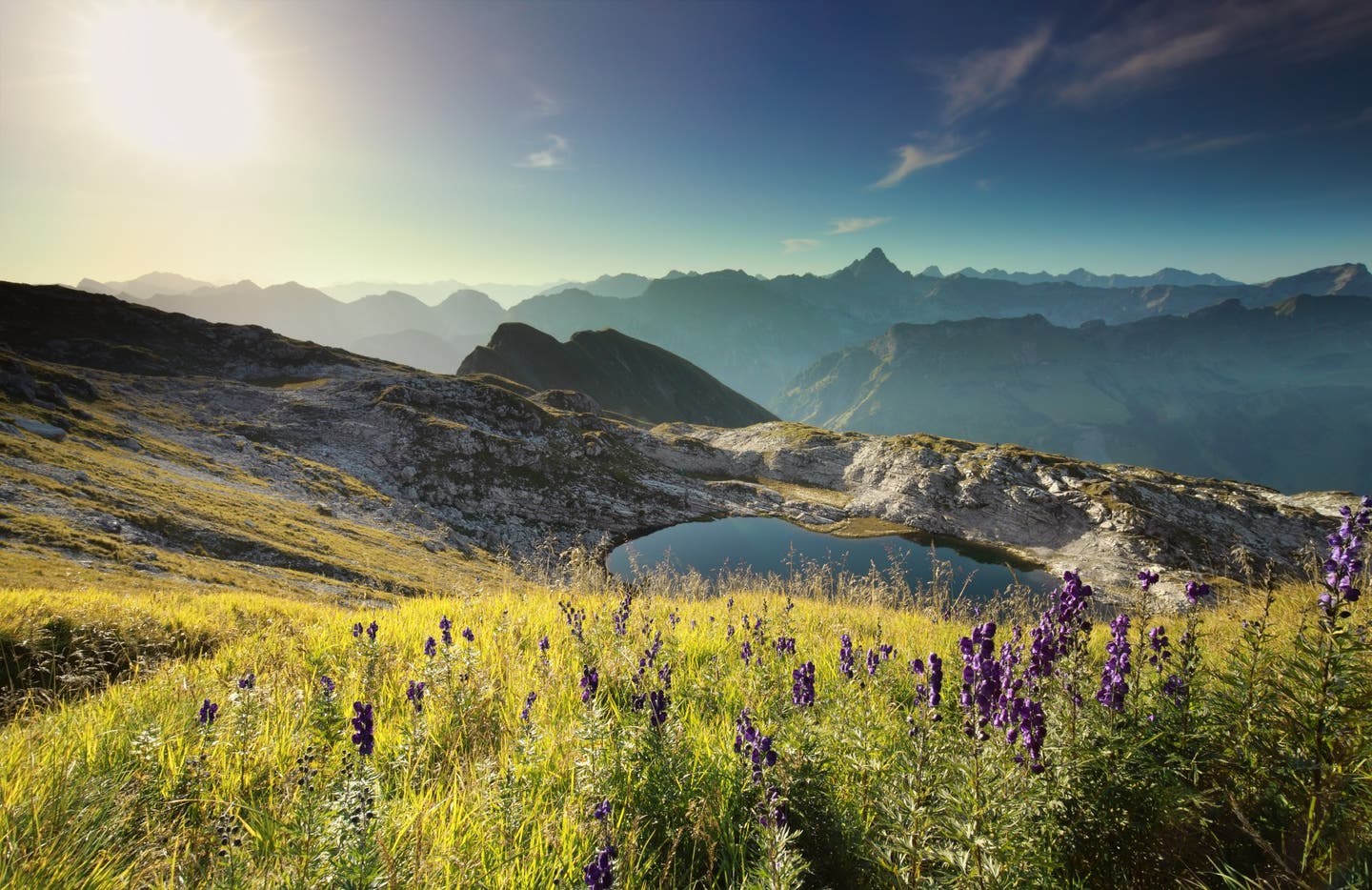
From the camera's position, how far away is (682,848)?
3.59 metres

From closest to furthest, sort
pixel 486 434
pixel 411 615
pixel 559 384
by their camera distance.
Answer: pixel 411 615 < pixel 486 434 < pixel 559 384

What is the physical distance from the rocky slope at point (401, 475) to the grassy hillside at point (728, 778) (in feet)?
86.5

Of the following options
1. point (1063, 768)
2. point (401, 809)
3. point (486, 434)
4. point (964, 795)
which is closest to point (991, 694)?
point (1063, 768)

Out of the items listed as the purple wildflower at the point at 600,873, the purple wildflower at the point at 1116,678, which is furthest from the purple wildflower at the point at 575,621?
the purple wildflower at the point at 1116,678

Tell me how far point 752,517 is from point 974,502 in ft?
108

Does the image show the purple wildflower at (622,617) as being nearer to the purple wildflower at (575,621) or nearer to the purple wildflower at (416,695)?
the purple wildflower at (575,621)

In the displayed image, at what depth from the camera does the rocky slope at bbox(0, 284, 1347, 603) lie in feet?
105

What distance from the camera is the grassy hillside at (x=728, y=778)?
9.05 feet

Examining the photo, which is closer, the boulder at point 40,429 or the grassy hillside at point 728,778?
the grassy hillside at point 728,778

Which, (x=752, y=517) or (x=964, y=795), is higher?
(x=964, y=795)

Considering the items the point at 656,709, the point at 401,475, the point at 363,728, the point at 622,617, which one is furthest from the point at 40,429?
the point at 656,709

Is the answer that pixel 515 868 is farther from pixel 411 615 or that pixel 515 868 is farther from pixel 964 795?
pixel 411 615

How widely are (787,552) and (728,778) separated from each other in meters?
61.9

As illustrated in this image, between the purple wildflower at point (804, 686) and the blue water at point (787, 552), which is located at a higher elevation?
the purple wildflower at point (804, 686)
